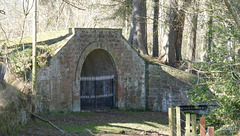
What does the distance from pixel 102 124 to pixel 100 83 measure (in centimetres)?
436

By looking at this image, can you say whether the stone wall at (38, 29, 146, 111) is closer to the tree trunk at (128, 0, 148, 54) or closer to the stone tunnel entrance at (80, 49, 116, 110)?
the stone tunnel entrance at (80, 49, 116, 110)

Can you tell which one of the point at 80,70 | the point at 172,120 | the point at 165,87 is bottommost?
the point at 172,120

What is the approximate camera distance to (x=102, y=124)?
12.6 m

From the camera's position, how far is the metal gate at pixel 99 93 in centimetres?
1581

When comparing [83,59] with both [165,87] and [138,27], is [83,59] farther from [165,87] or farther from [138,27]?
[138,27]

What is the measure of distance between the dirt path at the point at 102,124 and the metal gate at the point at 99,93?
935 millimetres

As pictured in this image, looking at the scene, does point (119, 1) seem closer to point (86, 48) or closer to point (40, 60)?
point (86, 48)

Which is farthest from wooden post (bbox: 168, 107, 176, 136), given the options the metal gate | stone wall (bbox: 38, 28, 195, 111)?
the metal gate

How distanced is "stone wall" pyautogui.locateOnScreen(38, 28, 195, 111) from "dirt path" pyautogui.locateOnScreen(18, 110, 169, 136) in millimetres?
917

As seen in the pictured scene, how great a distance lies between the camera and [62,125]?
11.9 m

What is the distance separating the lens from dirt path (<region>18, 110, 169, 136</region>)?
1083 cm

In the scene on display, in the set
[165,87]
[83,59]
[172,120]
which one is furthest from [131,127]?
[165,87]

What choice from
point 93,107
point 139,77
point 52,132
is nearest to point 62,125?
point 52,132

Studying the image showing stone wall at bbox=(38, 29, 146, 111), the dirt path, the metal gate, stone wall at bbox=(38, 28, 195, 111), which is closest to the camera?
the dirt path
